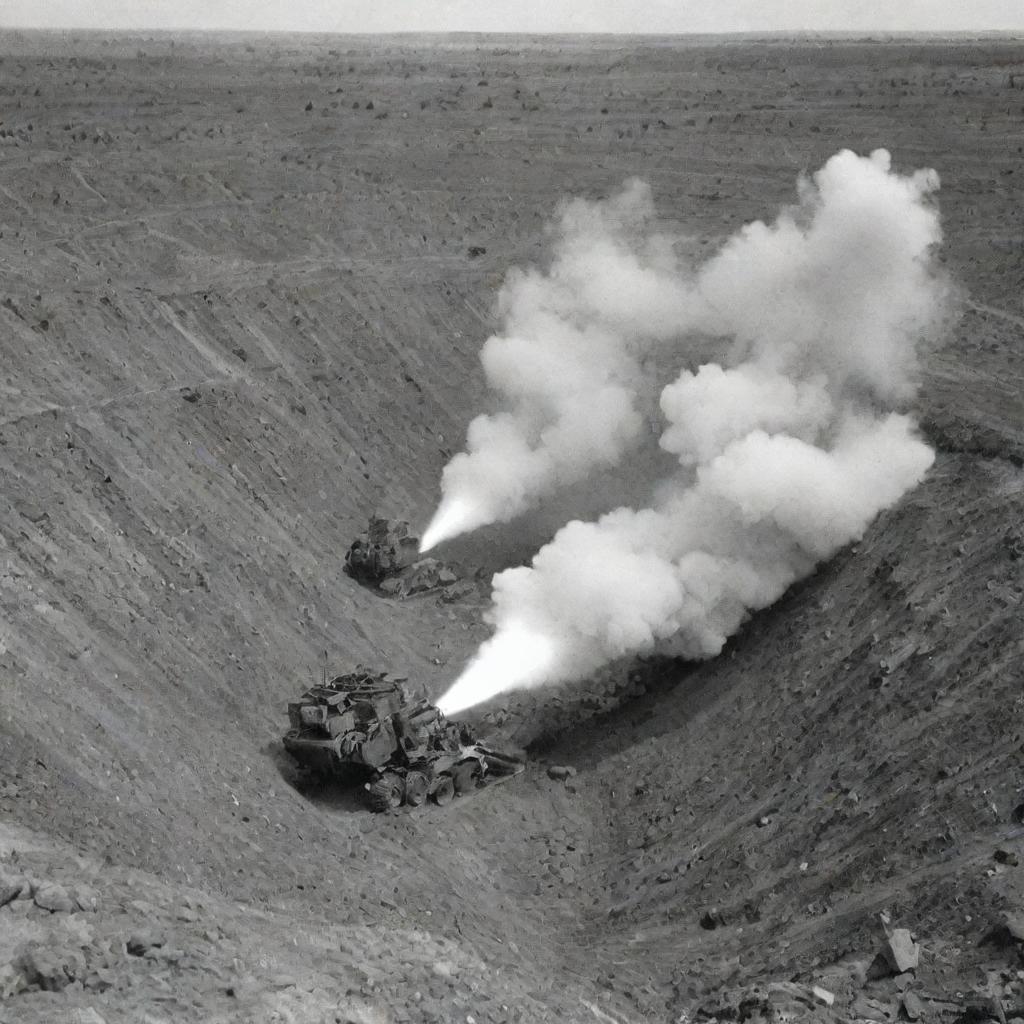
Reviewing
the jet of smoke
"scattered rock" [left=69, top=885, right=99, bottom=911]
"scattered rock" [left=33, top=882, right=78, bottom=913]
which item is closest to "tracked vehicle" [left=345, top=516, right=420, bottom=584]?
the jet of smoke

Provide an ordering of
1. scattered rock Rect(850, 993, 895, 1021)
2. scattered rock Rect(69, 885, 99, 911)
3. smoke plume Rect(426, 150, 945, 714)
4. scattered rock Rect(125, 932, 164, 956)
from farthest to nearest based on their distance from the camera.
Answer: smoke plume Rect(426, 150, 945, 714)
scattered rock Rect(850, 993, 895, 1021)
scattered rock Rect(69, 885, 99, 911)
scattered rock Rect(125, 932, 164, 956)

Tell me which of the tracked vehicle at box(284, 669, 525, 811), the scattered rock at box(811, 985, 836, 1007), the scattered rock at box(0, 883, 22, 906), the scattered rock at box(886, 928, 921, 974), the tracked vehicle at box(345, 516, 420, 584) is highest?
the tracked vehicle at box(345, 516, 420, 584)

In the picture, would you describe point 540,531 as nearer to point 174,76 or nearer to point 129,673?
point 129,673

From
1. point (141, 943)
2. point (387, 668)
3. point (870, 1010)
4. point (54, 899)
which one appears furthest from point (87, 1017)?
point (387, 668)

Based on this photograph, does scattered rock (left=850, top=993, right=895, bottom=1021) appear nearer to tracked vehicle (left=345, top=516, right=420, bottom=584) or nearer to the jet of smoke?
tracked vehicle (left=345, top=516, right=420, bottom=584)

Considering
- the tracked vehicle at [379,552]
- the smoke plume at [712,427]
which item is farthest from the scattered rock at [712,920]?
the tracked vehicle at [379,552]

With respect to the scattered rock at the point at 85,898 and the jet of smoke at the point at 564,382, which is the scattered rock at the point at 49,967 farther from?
the jet of smoke at the point at 564,382

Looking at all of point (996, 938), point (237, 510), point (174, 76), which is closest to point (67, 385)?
point (237, 510)
